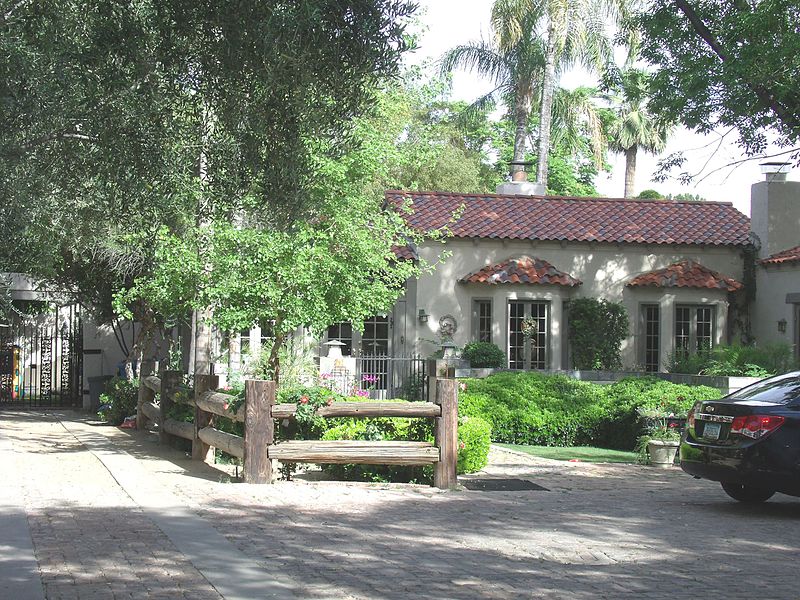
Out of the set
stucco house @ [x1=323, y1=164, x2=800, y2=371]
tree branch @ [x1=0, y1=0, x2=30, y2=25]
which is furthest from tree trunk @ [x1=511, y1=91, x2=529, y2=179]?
tree branch @ [x1=0, y1=0, x2=30, y2=25]

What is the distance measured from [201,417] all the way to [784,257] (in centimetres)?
1509

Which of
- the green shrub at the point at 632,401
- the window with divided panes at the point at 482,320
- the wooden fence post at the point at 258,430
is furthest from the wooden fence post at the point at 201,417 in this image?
the window with divided panes at the point at 482,320

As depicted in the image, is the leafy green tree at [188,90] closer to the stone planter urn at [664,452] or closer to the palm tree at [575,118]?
the stone planter urn at [664,452]

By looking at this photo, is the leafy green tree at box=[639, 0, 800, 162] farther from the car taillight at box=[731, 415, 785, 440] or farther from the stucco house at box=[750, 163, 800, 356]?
the stucco house at box=[750, 163, 800, 356]

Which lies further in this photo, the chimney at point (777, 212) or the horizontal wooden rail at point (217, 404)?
the chimney at point (777, 212)

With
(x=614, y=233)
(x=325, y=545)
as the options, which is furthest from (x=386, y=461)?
(x=614, y=233)

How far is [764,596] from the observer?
721 centimetres

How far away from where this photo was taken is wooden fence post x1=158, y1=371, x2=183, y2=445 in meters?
16.3

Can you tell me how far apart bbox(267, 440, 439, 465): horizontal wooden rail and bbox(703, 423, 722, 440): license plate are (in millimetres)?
2978

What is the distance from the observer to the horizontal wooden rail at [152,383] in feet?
57.7

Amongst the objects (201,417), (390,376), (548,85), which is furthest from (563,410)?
(548,85)

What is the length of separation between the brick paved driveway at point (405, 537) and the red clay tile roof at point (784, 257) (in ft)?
36.8

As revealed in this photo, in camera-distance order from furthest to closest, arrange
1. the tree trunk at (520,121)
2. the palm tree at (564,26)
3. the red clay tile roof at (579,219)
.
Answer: the tree trunk at (520,121)
the palm tree at (564,26)
the red clay tile roof at (579,219)

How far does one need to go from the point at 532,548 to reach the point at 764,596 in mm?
2115
